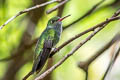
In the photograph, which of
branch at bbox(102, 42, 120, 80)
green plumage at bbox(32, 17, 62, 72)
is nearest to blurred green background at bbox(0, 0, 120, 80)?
branch at bbox(102, 42, 120, 80)

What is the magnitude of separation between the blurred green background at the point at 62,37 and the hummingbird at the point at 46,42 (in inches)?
4.7

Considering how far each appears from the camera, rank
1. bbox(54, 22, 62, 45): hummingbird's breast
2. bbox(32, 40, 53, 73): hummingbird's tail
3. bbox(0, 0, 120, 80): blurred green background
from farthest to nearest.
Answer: bbox(0, 0, 120, 80): blurred green background → bbox(54, 22, 62, 45): hummingbird's breast → bbox(32, 40, 53, 73): hummingbird's tail

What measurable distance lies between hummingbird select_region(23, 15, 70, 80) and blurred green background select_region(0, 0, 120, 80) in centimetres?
12

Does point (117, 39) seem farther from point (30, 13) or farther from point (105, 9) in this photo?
point (30, 13)

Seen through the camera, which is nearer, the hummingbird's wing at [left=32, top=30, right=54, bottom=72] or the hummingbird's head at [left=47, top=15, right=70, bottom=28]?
the hummingbird's wing at [left=32, top=30, right=54, bottom=72]

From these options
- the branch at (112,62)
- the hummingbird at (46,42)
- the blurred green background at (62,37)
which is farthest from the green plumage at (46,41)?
the branch at (112,62)

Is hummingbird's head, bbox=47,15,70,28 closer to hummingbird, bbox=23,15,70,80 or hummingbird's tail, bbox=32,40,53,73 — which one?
hummingbird, bbox=23,15,70,80

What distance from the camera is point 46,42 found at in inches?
66.9

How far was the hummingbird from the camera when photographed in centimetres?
162

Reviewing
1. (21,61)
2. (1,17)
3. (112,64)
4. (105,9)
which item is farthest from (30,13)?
(112,64)

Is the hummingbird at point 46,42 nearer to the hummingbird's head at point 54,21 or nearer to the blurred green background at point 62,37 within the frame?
the hummingbird's head at point 54,21

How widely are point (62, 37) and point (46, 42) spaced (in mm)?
203

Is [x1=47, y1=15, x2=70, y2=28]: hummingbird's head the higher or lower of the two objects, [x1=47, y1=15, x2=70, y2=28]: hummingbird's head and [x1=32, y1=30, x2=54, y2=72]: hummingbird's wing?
the higher

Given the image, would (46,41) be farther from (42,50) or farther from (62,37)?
(62,37)
